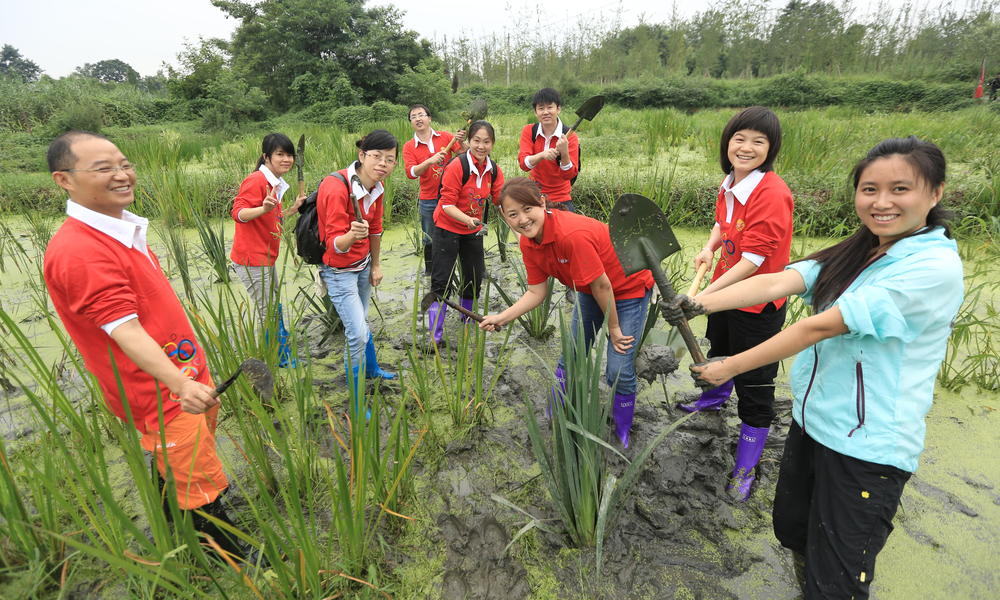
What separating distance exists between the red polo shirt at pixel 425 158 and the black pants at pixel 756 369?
2509 mm

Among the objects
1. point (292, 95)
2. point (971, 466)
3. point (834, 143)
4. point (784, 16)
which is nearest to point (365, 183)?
point (971, 466)

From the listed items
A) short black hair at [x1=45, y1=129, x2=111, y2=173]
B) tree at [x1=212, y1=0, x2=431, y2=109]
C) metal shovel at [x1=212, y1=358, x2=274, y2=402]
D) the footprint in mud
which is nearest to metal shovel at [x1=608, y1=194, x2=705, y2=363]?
the footprint in mud

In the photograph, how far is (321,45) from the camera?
15.4 m

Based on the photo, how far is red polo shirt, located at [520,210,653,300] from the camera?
1790 millimetres

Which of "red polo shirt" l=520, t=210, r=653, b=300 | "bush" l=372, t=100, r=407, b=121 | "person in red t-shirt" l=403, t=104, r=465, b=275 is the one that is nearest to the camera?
"red polo shirt" l=520, t=210, r=653, b=300

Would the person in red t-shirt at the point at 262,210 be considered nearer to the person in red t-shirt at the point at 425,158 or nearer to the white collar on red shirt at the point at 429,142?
the person in red t-shirt at the point at 425,158

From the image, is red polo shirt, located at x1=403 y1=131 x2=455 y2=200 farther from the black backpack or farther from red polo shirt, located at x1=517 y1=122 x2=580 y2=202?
the black backpack

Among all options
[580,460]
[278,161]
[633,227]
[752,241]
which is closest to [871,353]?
[633,227]

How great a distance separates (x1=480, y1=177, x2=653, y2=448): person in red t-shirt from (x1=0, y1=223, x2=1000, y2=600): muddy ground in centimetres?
36

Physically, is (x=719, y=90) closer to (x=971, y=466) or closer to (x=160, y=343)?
(x=971, y=466)

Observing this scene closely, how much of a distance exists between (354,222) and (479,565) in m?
1.47

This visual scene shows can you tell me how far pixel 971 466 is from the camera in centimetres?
198

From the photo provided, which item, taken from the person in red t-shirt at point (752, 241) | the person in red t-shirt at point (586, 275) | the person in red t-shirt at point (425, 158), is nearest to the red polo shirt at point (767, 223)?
the person in red t-shirt at point (752, 241)

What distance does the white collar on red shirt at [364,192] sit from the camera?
223 cm
